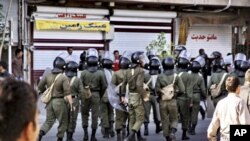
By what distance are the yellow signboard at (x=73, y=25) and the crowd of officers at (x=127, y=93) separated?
6134 millimetres

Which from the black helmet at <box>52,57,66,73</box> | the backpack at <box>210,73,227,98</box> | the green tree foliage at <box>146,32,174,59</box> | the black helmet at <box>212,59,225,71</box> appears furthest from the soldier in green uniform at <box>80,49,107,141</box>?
the green tree foliage at <box>146,32,174,59</box>

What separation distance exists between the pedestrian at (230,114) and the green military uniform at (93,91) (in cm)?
531

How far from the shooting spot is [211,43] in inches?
918

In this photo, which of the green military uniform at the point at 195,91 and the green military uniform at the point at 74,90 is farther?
the green military uniform at the point at 195,91

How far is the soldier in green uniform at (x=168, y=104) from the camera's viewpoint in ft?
35.4

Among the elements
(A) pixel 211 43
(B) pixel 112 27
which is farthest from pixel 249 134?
(A) pixel 211 43

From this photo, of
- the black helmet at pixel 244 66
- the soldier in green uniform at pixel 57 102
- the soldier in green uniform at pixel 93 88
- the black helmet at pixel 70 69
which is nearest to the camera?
the soldier in green uniform at pixel 57 102

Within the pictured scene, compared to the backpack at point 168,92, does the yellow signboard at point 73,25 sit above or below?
above

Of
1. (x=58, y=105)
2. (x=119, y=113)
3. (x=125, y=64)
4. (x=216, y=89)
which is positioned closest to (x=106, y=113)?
(x=119, y=113)

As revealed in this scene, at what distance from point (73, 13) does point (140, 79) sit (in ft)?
31.2

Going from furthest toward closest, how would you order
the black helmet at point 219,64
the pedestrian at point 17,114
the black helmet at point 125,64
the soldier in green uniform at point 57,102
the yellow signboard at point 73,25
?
1. the yellow signboard at point 73,25
2. the black helmet at point 219,64
3. the black helmet at point 125,64
4. the soldier in green uniform at point 57,102
5. the pedestrian at point 17,114

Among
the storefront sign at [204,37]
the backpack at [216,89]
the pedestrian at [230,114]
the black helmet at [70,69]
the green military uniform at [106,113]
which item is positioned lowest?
the green military uniform at [106,113]

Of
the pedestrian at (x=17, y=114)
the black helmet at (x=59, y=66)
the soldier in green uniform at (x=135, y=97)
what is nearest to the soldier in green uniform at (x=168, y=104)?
the soldier in green uniform at (x=135, y=97)

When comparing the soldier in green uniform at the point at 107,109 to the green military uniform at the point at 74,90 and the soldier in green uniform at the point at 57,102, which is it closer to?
the green military uniform at the point at 74,90
